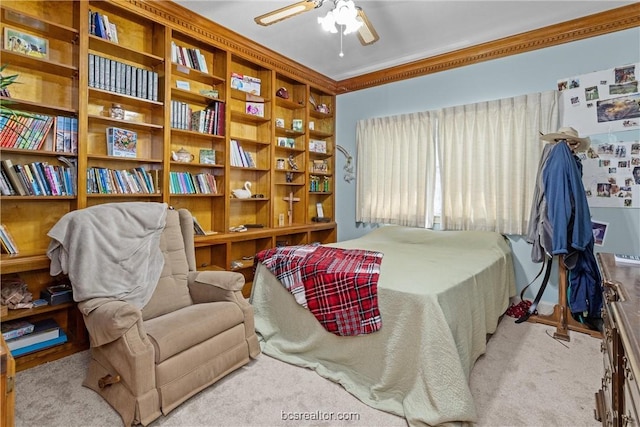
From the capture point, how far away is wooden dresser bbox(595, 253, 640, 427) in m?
0.75

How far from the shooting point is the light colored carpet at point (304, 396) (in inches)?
62.8

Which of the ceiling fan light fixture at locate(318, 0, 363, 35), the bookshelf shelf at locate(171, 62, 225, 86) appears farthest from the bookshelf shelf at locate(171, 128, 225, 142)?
the ceiling fan light fixture at locate(318, 0, 363, 35)

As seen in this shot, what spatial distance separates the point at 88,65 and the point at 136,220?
1.23 m

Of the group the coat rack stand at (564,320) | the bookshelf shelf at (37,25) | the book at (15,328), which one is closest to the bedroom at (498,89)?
the coat rack stand at (564,320)

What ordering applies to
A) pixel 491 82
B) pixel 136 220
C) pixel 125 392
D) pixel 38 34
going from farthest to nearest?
pixel 491 82 < pixel 38 34 < pixel 136 220 < pixel 125 392

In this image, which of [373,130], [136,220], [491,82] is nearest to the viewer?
[136,220]

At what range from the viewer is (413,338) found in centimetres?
165

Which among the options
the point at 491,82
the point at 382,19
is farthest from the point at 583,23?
the point at 382,19

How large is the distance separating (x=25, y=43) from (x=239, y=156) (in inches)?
69.6

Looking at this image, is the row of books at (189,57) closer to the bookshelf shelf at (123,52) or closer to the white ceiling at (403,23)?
the bookshelf shelf at (123,52)

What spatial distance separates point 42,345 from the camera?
2064mm

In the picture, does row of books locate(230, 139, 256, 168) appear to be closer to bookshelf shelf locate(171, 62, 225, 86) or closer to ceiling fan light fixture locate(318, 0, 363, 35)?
bookshelf shelf locate(171, 62, 225, 86)

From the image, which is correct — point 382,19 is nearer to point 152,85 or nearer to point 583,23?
point 583,23

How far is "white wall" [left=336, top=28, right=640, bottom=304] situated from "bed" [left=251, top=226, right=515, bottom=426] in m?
1.00
